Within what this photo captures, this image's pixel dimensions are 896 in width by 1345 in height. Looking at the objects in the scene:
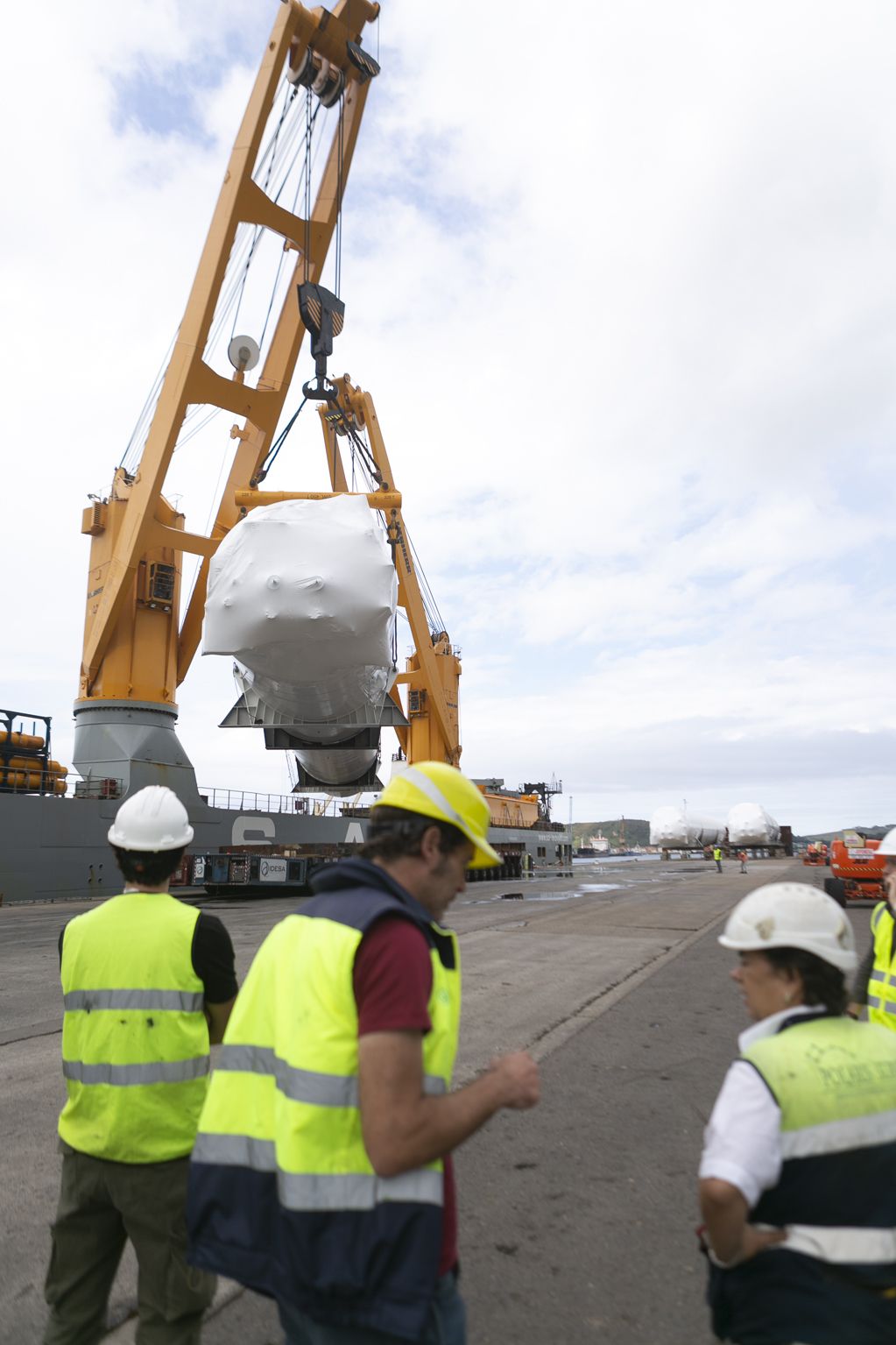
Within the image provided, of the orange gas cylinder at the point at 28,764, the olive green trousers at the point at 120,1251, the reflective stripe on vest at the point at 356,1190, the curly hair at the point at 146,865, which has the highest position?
the orange gas cylinder at the point at 28,764

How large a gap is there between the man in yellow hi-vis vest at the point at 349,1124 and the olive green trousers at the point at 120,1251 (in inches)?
24.3

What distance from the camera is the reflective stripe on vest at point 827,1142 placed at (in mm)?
1571

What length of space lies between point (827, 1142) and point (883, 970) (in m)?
2.31

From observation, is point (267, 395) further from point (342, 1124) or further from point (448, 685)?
point (342, 1124)

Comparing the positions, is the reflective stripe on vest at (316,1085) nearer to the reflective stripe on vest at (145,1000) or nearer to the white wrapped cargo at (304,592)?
the reflective stripe on vest at (145,1000)

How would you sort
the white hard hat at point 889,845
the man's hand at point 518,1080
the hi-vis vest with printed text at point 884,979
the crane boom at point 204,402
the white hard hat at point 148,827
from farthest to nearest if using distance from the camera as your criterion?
the crane boom at point 204,402 < the white hard hat at point 889,845 < the hi-vis vest with printed text at point 884,979 < the white hard hat at point 148,827 < the man's hand at point 518,1080

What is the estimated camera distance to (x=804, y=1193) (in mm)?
1572

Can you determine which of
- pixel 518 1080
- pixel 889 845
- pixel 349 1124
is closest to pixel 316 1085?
pixel 349 1124

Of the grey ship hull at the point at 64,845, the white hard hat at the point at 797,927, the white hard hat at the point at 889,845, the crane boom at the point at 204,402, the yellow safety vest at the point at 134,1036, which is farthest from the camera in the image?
the grey ship hull at the point at 64,845

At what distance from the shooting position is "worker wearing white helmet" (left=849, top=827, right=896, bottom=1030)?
350 cm

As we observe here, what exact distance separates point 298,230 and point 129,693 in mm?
10294

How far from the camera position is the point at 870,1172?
159 centimetres

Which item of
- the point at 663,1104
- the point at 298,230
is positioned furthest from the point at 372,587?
the point at 298,230

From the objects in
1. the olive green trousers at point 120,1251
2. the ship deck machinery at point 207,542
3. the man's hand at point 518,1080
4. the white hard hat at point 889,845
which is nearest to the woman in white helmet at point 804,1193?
the man's hand at point 518,1080
